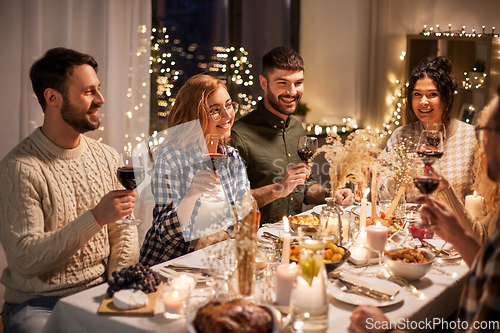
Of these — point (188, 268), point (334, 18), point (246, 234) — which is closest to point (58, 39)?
point (188, 268)

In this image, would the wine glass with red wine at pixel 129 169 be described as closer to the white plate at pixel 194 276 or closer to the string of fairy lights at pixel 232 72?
the white plate at pixel 194 276

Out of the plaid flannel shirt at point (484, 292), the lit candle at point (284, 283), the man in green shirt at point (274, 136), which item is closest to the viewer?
the plaid flannel shirt at point (484, 292)

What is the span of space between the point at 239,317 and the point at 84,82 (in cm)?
136

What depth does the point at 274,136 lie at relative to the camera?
3061 mm

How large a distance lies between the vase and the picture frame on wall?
604 cm

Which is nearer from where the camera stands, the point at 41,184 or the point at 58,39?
the point at 41,184

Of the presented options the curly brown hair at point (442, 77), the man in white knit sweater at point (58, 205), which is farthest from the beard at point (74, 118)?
the curly brown hair at point (442, 77)

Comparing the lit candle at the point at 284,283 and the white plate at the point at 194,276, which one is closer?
the lit candle at the point at 284,283

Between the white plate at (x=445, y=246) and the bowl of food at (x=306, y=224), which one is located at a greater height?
the bowl of food at (x=306, y=224)

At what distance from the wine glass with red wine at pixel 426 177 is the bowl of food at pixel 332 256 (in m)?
0.35

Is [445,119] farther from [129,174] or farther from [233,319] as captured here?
[233,319]

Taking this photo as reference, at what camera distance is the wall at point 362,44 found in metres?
6.02

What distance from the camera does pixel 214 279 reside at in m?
1.19

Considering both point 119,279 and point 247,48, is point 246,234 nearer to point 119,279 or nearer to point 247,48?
point 119,279
